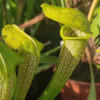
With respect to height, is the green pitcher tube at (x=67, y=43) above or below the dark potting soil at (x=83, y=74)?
above

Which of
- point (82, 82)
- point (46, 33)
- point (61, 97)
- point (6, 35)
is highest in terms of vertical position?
point (6, 35)

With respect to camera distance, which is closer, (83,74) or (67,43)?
(67,43)

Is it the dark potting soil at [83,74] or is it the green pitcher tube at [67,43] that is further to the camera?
the dark potting soil at [83,74]

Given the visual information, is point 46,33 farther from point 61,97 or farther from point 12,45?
point 12,45

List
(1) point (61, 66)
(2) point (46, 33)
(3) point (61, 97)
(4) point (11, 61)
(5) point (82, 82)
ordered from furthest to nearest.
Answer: (2) point (46, 33) → (3) point (61, 97) → (5) point (82, 82) → (1) point (61, 66) → (4) point (11, 61)

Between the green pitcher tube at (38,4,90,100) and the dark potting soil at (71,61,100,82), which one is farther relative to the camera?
the dark potting soil at (71,61,100,82)

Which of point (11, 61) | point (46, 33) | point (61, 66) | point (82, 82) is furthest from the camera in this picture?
point (46, 33)

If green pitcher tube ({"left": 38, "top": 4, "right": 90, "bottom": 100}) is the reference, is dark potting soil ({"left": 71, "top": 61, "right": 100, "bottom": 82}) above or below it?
below

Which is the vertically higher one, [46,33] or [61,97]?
[46,33]

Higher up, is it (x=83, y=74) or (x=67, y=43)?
(x=67, y=43)

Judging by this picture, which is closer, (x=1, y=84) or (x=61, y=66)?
(x=1, y=84)

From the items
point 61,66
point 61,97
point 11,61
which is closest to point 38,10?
point 61,97
